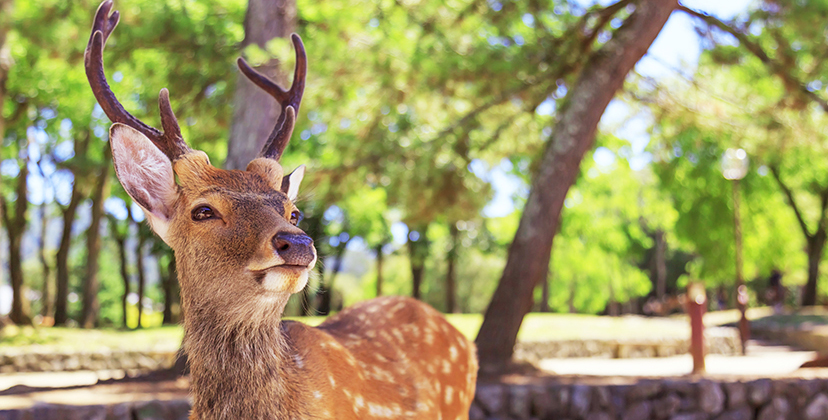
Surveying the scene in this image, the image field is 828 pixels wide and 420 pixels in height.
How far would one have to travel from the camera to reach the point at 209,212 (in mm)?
2232

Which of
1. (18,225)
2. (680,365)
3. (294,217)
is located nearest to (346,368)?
(294,217)

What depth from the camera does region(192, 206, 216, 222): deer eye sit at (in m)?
2.23

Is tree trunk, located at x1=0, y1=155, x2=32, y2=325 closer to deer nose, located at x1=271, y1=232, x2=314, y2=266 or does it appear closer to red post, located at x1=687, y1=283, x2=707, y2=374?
red post, located at x1=687, y1=283, x2=707, y2=374

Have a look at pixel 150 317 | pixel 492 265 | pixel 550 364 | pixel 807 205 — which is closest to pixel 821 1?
pixel 550 364

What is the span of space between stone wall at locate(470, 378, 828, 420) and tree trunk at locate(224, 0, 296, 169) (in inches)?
120

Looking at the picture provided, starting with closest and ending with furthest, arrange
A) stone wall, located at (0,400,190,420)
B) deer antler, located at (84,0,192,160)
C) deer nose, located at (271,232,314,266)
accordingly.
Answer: deer nose, located at (271,232,314,266)
deer antler, located at (84,0,192,160)
stone wall, located at (0,400,190,420)

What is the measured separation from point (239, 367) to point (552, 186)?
5780 millimetres

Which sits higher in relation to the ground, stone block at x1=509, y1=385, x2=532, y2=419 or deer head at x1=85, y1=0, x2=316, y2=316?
deer head at x1=85, y1=0, x2=316, y2=316

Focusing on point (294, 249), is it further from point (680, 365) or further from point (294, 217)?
point (680, 365)

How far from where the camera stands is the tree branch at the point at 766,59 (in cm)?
824

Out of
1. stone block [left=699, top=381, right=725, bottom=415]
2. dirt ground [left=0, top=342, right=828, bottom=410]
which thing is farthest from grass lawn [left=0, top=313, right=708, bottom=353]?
stone block [left=699, top=381, right=725, bottom=415]

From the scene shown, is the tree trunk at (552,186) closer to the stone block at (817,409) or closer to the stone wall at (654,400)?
the stone wall at (654,400)

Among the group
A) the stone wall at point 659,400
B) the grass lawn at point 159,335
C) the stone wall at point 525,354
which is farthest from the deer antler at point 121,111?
the grass lawn at point 159,335

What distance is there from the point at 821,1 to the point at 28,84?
574 inches
